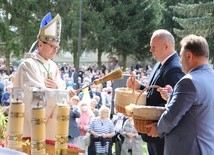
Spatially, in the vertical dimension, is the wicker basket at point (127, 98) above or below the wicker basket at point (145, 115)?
above

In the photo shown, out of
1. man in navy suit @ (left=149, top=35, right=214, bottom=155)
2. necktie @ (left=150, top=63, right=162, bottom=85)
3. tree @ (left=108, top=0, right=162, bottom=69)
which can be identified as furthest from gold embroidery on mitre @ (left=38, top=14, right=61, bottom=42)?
tree @ (left=108, top=0, right=162, bottom=69)

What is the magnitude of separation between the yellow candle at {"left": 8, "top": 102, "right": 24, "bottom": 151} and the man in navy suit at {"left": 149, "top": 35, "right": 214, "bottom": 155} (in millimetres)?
971

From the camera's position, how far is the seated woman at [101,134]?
7.90 metres

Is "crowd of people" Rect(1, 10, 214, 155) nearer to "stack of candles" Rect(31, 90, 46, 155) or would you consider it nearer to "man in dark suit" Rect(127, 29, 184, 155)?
"man in dark suit" Rect(127, 29, 184, 155)

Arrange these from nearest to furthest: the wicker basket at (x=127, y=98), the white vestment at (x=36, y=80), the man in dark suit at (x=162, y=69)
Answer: the white vestment at (x=36, y=80) < the wicker basket at (x=127, y=98) < the man in dark suit at (x=162, y=69)

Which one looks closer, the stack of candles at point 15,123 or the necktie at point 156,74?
the stack of candles at point 15,123

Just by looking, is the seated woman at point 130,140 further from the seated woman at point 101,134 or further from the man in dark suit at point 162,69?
the man in dark suit at point 162,69

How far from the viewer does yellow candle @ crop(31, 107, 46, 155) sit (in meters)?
2.88

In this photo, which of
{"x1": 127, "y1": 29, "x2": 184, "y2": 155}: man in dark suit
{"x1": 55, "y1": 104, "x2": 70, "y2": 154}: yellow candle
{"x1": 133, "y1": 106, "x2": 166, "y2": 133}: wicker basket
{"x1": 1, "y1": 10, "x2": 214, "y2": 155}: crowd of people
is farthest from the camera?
{"x1": 127, "y1": 29, "x2": 184, "y2": 155}: man in dark suit

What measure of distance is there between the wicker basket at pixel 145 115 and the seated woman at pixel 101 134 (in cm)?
457

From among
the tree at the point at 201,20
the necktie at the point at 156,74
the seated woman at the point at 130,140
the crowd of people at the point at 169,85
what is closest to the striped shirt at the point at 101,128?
the seated woman at the point at 130,140

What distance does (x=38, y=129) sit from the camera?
290cm

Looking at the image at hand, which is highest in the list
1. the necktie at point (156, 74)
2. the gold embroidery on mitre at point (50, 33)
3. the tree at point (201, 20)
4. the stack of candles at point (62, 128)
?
the tree at point (201, 20)

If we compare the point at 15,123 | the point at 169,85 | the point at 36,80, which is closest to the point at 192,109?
the point at 169,85
